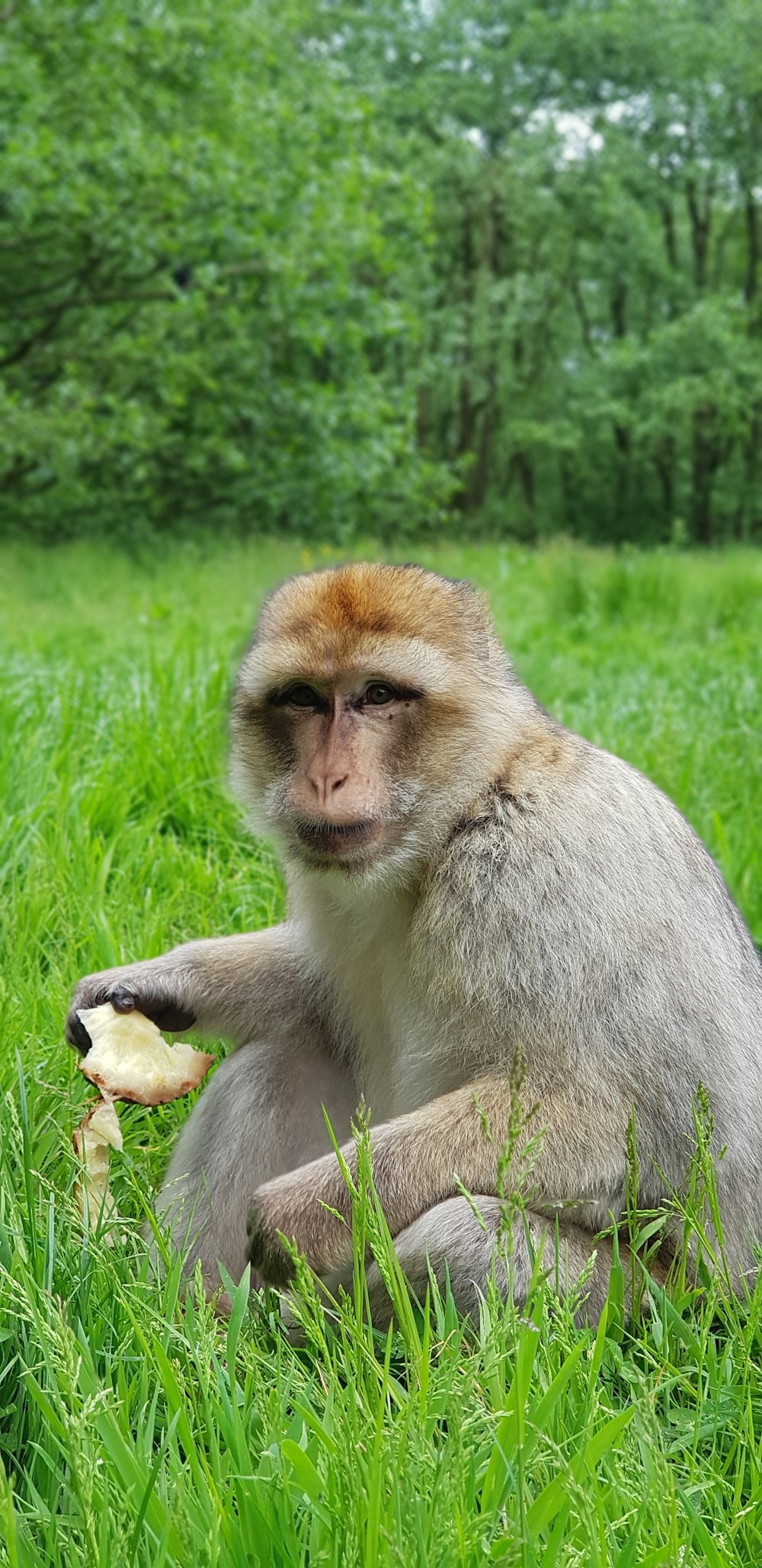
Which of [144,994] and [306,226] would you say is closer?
[144,994]

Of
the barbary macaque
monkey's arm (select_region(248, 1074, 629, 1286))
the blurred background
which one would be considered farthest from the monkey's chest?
the blurred background

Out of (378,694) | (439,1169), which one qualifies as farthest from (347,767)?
(439,1169)

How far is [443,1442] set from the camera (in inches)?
71.0

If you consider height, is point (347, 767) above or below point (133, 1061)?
above

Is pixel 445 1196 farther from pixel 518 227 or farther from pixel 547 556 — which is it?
pixel 518 227

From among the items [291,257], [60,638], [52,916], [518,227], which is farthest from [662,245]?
[52,916]

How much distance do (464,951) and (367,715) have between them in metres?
0.43

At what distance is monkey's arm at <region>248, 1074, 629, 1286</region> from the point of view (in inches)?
87.0

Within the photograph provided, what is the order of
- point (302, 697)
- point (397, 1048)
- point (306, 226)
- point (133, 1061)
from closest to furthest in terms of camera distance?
point (302, 697) < point (397, 1048) < point (133, 1061) < point (306, 226)

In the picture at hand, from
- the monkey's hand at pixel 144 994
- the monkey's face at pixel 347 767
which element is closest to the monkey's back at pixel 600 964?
the monkey's face at pixel 347 767

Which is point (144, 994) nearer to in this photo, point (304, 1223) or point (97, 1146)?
point (97, 1146)

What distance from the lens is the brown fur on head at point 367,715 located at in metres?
2.35

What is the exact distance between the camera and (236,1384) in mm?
1850

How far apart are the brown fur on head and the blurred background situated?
9.18 meters
